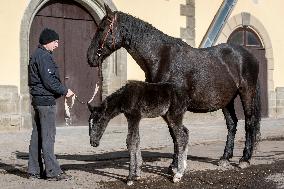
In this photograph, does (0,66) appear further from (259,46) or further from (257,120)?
(259,46)

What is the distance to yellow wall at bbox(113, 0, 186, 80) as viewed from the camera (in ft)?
48.7

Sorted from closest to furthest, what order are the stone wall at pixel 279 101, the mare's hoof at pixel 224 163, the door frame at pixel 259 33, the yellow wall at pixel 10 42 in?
the mare's hoof at pixel 224 163, the yellow wall at pixel 10 42, the door frame at pixel 259 33, the stone wall at pixel 279 101

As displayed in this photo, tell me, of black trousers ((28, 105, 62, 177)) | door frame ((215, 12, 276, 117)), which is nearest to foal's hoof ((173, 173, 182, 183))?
black trousers ((28, 105, 62, 177))

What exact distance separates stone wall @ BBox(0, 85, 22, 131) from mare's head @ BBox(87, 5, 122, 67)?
21.3ft

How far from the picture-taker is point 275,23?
747 inches

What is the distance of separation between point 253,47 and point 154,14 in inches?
188

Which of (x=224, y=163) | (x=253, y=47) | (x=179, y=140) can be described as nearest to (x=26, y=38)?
(x=224, y=163)

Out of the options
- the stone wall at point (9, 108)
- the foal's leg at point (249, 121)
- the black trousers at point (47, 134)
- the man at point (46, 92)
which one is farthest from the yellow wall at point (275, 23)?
the black trousers at point (47, 134)

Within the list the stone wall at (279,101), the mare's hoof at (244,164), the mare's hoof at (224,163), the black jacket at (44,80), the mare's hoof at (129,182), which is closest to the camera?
the mare's hoof at (129,182)

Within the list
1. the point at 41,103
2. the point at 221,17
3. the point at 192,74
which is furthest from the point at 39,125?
the point at 221,17

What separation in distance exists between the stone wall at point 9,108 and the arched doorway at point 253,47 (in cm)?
807

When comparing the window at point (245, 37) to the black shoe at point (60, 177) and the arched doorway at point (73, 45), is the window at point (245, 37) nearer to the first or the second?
the arched doorway at point (73, 45)

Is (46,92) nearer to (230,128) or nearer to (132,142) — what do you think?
(132,142)

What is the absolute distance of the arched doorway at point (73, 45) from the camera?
45.8 feet
